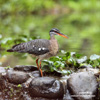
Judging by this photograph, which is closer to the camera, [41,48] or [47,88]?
[47,88]

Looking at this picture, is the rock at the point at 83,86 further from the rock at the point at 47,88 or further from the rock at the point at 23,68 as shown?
the rock at the point at 23,68

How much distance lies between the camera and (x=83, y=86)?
4.48 m

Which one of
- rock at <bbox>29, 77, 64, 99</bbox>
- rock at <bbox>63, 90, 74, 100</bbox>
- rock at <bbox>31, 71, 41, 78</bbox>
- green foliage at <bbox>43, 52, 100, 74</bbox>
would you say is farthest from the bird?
rock at <bbox>63, 90, 74, 100</bbox>

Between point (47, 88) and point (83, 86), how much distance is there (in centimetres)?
70

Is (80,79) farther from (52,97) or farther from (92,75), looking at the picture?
(52,97)

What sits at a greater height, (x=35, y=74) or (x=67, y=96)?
(x=35, y=74)

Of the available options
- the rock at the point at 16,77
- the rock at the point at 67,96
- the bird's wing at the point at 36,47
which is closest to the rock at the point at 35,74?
the rock at the point at 16,77

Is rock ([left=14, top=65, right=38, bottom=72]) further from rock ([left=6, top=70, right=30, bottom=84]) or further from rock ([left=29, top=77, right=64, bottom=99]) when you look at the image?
rock ([left=29, top=77, right=64, bottom=99])

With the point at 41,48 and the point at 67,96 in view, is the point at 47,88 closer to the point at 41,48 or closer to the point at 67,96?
the point at 67,96

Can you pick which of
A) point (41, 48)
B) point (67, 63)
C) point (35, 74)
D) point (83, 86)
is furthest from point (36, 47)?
point (83, 86)

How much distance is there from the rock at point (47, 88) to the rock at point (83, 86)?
219mm

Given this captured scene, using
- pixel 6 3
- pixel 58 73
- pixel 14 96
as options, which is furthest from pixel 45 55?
pixel 6 3

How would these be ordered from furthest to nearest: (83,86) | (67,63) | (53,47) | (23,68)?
(67,63) → (23,68) → (53,47) → (83,86)

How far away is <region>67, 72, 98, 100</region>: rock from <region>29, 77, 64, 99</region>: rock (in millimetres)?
219
